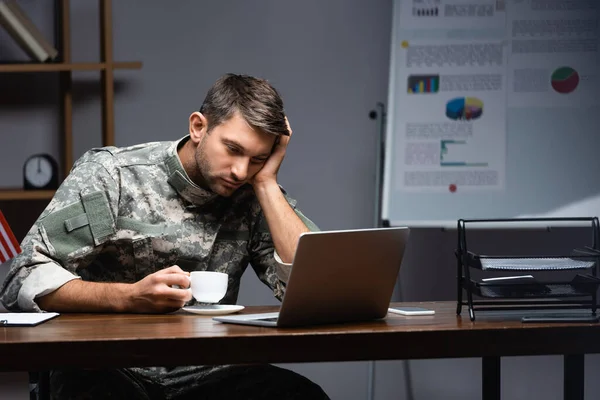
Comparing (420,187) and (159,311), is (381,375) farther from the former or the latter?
(159,311)

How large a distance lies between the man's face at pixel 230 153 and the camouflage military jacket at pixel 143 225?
0.07 metres

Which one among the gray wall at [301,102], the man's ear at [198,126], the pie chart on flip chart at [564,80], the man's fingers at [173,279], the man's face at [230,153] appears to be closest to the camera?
the man's fingers at [173,279]

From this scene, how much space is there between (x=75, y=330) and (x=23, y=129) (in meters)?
2.12

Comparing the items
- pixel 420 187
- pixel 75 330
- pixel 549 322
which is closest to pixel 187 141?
pixel 75 330

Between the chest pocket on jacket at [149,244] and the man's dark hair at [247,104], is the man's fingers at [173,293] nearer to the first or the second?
the chest pocket on jacket at [149,244]

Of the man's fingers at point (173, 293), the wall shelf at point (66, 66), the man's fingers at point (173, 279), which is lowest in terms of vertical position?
the man's fingers at point (173, 293)

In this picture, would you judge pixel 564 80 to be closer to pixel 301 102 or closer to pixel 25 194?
pixel 301 102

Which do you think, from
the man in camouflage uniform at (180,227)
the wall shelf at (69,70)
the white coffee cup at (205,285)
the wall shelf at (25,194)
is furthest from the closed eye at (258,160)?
the wall shelf at (25,194)

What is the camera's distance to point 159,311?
152cm

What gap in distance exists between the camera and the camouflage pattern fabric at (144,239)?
Answer: 1.59m

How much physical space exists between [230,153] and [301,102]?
1.58 m

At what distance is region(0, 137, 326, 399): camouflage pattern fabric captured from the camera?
159 centimetres

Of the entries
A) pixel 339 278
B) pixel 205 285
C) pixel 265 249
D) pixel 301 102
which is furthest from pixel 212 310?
pixel 301 102

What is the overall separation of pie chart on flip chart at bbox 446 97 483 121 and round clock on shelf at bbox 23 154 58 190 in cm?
145
